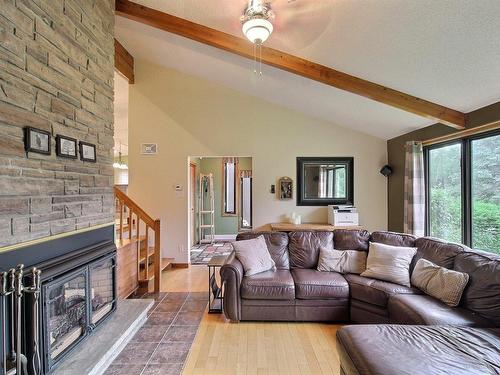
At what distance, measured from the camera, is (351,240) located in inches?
145

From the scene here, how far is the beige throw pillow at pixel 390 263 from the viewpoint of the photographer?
9.91ft

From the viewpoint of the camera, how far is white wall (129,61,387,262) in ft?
17.7

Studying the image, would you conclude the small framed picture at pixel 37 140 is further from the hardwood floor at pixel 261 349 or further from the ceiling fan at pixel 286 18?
the hardwood floor at pixel 261 349

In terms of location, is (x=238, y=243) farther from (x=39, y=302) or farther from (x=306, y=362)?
(x=39, y=302)

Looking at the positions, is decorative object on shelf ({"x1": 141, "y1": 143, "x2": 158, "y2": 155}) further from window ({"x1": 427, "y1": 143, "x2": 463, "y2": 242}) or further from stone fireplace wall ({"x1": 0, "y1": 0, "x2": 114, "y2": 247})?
window ({"x1": 427, "y1": 143, "x2": 463, "y2": 242})

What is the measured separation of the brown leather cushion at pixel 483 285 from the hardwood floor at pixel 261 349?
4.06ft

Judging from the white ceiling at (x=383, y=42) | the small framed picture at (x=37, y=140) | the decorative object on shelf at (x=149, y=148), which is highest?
the white ceiling at (x=383, y=42)

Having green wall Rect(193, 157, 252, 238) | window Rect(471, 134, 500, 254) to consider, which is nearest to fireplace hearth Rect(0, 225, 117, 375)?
window Rect(471, 134, 500, 254)

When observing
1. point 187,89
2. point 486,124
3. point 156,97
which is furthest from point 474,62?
point 156,97

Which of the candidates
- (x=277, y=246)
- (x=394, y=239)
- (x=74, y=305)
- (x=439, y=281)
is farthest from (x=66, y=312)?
(x=394, y=239)

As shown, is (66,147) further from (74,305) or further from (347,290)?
(347,290)

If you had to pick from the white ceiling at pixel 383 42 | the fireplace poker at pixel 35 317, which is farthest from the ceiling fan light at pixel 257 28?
the fireplace poker at pixel 35 317

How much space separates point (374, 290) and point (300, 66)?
2576 mm

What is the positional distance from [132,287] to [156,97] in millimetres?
3426
